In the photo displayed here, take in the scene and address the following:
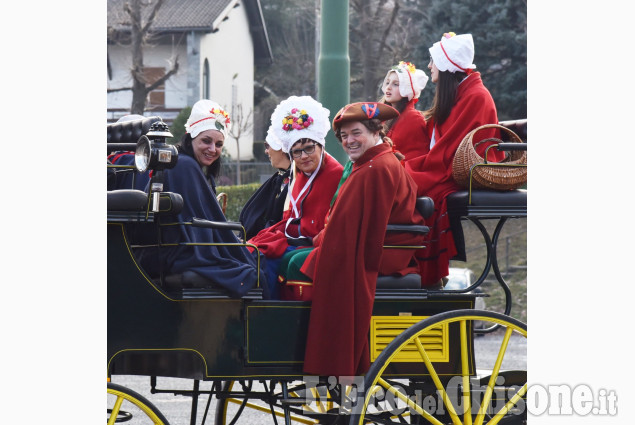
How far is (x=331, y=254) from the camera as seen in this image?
4.27 m

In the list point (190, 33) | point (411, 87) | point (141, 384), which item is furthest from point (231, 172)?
point (411, 87)

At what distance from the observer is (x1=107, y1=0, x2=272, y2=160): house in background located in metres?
26.7

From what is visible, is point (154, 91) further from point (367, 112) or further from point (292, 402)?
point (292, 402)

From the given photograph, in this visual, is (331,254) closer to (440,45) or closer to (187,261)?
(187,261)

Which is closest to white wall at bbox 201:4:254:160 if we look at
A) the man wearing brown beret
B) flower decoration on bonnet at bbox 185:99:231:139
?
flower decoration on bonnet at bbox 185:99:231:139

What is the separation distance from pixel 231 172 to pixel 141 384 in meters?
16.4

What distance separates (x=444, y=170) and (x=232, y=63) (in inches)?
1018

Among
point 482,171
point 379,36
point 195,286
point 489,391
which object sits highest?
point 379,36

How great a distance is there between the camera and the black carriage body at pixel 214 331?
3906mm

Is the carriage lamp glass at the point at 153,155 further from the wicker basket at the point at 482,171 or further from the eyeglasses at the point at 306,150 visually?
the wicker basket at the point at 482,171

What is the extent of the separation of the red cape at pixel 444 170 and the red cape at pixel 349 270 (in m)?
0.59

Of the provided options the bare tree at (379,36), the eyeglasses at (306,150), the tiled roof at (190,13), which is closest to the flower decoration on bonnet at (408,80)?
the eyeglasses at (306,150)

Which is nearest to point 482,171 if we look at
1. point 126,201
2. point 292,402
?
point 292,402

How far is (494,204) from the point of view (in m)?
4.60
